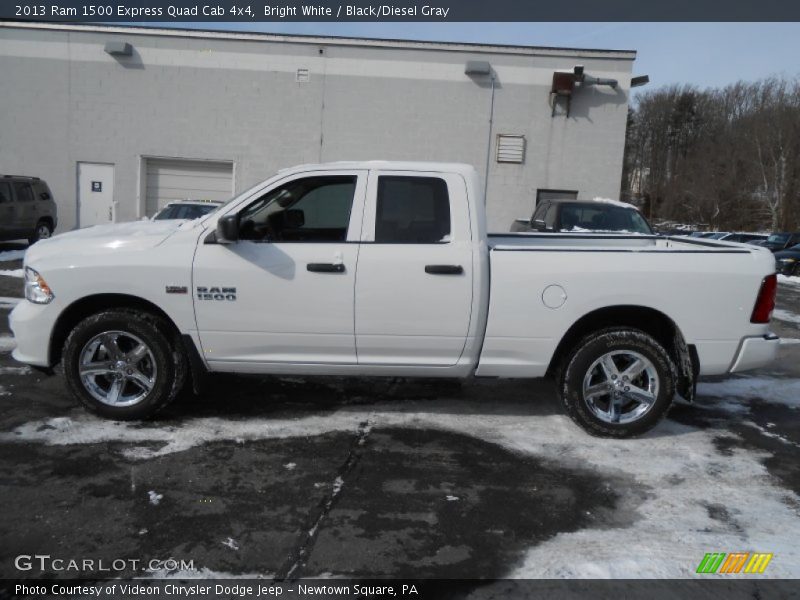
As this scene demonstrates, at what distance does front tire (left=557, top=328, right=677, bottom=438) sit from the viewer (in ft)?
14.7

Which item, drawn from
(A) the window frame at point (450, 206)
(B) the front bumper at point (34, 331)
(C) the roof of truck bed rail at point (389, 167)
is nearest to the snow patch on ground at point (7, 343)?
(B) the front bumper at point (34, 331)

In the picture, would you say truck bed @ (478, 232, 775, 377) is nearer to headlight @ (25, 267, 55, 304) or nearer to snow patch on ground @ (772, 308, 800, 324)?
headlight @ (25, 267, 55, 304)

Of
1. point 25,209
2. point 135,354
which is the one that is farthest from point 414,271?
point 25,209

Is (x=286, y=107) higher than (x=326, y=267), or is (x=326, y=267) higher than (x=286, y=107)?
(x=286, y=107)

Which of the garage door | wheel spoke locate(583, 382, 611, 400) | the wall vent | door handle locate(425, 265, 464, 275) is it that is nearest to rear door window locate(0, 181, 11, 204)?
the garage door

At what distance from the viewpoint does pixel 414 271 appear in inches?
173

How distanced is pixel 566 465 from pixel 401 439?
3.74 feet

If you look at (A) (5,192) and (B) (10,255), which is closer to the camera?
(B) (10,255)

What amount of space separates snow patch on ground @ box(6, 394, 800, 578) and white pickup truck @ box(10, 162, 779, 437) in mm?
245

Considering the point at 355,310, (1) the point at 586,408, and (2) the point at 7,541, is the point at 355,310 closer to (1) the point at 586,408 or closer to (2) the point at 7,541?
(1) the point at 586,408

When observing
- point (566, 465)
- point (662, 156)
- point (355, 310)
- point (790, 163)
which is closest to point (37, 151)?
point (355, 310)

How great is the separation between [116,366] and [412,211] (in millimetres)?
2402

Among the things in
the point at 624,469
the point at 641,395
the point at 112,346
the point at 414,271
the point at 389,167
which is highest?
the point at 389,167
